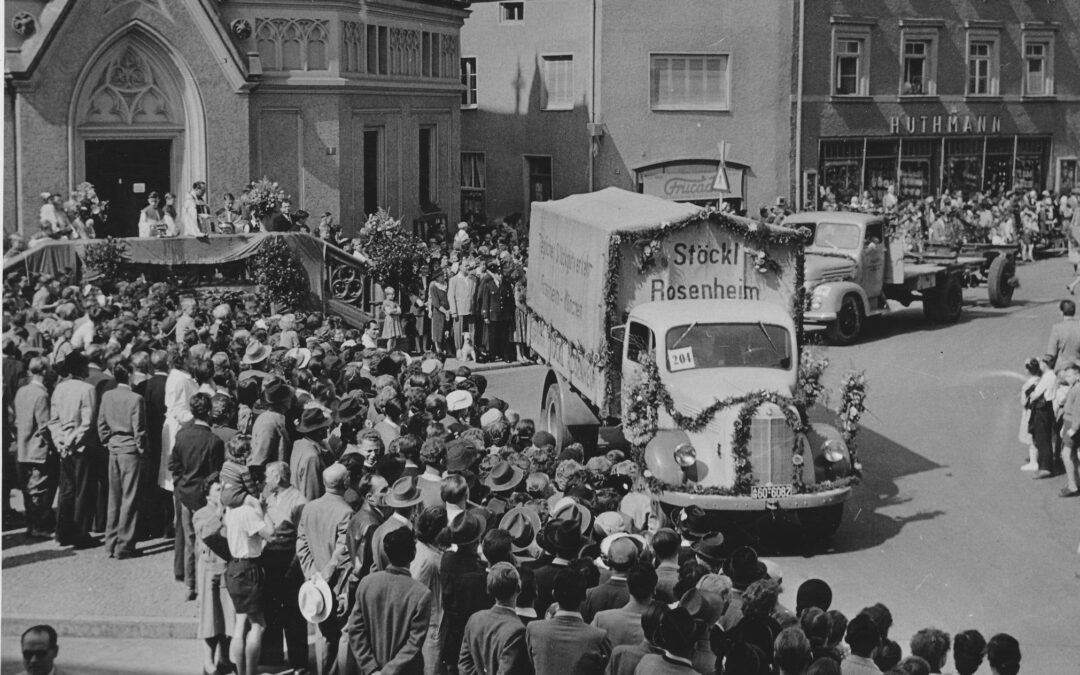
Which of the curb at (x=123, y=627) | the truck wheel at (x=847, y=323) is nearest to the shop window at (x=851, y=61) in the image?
the truck wheel at (x=847, y=323)

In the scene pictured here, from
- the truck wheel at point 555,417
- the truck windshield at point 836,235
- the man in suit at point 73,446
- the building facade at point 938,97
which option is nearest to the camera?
the man in suit at point 73,446

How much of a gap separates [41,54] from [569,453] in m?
15.9

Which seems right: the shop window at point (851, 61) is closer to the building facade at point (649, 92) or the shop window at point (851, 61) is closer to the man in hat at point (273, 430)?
the building facade at point (649, 92)

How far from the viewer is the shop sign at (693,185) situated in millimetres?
39688

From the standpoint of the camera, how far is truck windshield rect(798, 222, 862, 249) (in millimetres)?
26141

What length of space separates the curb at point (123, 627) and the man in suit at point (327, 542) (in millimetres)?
1744

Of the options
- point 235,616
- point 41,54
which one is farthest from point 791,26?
point 235,616

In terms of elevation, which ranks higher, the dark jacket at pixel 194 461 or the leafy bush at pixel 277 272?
the leafy bush at pixel 277 272

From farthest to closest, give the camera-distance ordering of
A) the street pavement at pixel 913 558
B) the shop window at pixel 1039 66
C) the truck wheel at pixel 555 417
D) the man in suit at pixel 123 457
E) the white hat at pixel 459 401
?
the shop window at pixel 1039 66 < the truck wheel at pixel 555 417 < the white hat at pixel 459 401 < the man in suit at pixel 123 457 < the street pavement at pixel 913 558

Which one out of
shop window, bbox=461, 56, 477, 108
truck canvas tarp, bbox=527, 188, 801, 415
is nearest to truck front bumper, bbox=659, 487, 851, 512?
truck canvas tarp, bbox=527, 188, 801, 415

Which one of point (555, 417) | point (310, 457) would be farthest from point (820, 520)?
point (310, 457)

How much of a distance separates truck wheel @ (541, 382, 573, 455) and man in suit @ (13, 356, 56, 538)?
5853mm

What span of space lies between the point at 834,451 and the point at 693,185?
25632 mm

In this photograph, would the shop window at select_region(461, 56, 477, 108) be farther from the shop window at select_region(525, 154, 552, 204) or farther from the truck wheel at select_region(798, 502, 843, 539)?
the truck wheel at select_region(798, 502, 843, 539)
